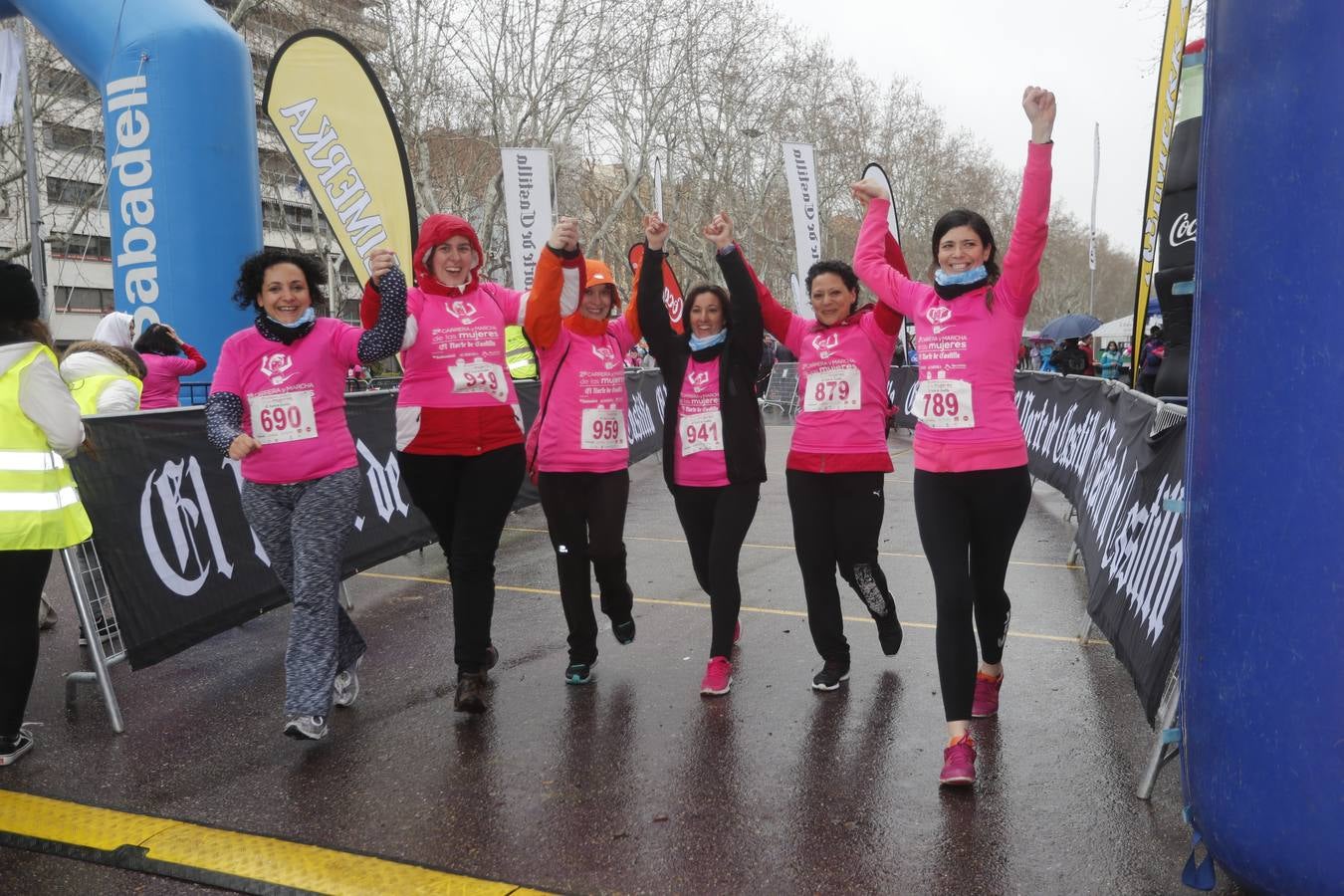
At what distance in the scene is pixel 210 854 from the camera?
317cm

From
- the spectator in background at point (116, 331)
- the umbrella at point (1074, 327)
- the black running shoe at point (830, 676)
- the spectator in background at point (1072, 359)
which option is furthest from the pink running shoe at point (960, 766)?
the umbrella at point (1074, 327)

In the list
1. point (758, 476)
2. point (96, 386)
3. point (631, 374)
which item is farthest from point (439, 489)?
point (631, 374)

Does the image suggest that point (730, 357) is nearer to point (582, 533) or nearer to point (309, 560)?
point (582, 533)

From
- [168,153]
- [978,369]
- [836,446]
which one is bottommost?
[836,446]

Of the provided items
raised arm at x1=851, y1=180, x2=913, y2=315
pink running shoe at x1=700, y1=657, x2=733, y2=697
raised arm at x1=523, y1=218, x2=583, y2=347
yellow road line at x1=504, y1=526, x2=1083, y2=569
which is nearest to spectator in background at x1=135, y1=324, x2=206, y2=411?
yellow road line at x1=504, y1=526, x2=1083, y2=569

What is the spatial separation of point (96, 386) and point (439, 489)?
2.65 metres

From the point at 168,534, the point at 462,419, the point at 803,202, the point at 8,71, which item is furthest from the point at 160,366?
the point at 803,202

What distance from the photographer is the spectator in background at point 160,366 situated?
24.4 ft

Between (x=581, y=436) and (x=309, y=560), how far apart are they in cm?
122

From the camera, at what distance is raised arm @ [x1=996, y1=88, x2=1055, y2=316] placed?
3.46 m

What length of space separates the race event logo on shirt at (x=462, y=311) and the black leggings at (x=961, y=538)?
6.41 ft

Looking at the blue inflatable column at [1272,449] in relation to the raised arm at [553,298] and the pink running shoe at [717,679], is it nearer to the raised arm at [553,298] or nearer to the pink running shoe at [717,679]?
the pink running shoe at [717,679]

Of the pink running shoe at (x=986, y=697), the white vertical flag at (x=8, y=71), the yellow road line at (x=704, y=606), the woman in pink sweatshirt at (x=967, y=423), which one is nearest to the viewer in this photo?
the woman in pink sweatshirt at (x=967, y=423)

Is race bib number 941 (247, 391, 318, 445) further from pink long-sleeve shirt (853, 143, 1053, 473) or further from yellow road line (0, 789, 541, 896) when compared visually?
pink long-sleeve shirt (853, 143, 1053, 473)
